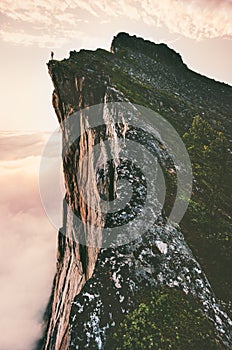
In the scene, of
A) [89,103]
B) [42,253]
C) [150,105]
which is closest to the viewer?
[89,103]

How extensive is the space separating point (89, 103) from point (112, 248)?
16.0 m

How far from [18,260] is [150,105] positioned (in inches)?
6930

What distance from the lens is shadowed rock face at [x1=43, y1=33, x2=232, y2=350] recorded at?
8.88 m

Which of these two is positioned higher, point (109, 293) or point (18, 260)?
point (109, 293)

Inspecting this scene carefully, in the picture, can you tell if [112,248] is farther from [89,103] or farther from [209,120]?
[209,120]

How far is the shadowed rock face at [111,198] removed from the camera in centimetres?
888

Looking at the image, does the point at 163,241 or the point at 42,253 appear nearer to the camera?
the point at 163,241

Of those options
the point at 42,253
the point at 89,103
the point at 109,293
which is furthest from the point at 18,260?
the point at 109,293

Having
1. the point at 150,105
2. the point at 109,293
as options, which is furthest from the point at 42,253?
the point at 109,293

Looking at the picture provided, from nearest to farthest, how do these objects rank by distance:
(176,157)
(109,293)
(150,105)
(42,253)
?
1. (109,293)
2. (176,157)
3. (150,105)
4. (42,253)

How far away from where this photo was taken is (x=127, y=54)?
42.9 m

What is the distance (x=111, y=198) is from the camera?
15.1 meters

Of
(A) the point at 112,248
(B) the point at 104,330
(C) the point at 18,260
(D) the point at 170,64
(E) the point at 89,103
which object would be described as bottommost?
Result: (C) the point at 18,260

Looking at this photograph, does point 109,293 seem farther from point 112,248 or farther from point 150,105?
point 150,105
